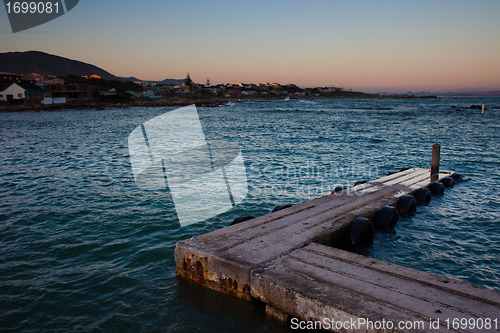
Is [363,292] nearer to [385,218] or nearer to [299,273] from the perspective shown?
[299,273]

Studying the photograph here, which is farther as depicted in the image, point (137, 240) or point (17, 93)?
point (17, 93)

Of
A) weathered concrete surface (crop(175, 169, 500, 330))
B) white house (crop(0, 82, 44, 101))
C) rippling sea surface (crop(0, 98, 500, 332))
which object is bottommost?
rippling sea surface (crop(0, 98, 500, 332))

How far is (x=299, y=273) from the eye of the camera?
4.79 meters

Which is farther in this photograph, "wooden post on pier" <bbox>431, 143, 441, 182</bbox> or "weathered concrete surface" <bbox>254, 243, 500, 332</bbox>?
"wooden post on pier" <bbox>431, 143, 441, 182</bbox>

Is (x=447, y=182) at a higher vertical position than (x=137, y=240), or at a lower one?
higher

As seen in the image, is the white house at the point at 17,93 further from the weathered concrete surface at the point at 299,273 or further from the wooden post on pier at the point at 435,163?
the weathered concrete surface at the point at 299,273

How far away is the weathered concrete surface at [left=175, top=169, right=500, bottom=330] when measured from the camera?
4016mm

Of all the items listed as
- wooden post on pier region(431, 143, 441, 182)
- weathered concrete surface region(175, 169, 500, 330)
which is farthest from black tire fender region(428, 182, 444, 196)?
weathered concrete surface region(175, 169, 500, 330)

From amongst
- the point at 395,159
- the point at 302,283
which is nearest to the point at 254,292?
the point at 302,283

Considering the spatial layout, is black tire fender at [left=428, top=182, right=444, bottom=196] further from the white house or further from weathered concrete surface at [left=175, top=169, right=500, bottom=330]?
the white house

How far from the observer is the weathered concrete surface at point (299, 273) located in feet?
13.2

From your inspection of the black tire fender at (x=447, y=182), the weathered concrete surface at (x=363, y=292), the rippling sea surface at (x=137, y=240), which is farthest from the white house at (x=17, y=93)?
the weathered concrete surface at (x=363, y=292)

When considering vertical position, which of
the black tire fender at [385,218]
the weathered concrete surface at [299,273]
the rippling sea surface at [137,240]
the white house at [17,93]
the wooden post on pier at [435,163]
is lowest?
the rippling sea surface at [137,240]

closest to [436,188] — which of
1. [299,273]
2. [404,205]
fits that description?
[404,205]
